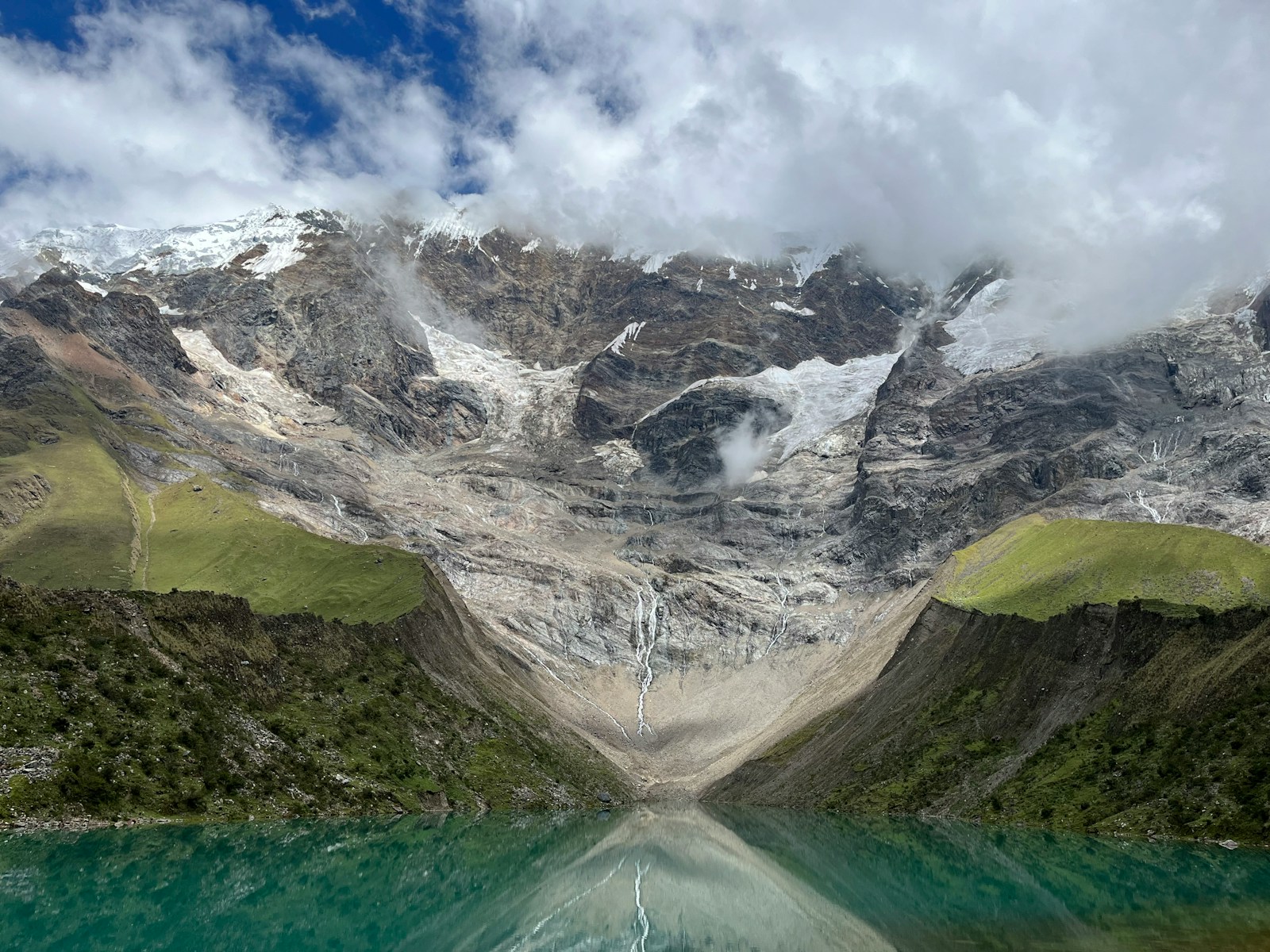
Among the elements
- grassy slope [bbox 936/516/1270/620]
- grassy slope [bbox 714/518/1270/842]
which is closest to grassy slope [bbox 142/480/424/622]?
grassy slope [bbox 714/518/1270/842]

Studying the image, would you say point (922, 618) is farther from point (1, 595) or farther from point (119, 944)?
point (119, 944)

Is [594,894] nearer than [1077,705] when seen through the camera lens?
Yes

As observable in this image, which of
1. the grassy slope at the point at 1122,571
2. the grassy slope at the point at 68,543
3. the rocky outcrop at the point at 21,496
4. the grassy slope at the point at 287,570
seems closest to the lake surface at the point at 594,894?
the grassy slope at the point at 1122,571

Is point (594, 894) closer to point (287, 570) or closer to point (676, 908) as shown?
point (676, 908)

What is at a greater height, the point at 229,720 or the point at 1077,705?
the point at 229,720

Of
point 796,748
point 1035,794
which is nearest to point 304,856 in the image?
point 1035,794

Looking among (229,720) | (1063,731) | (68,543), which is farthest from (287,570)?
(1063,731)
